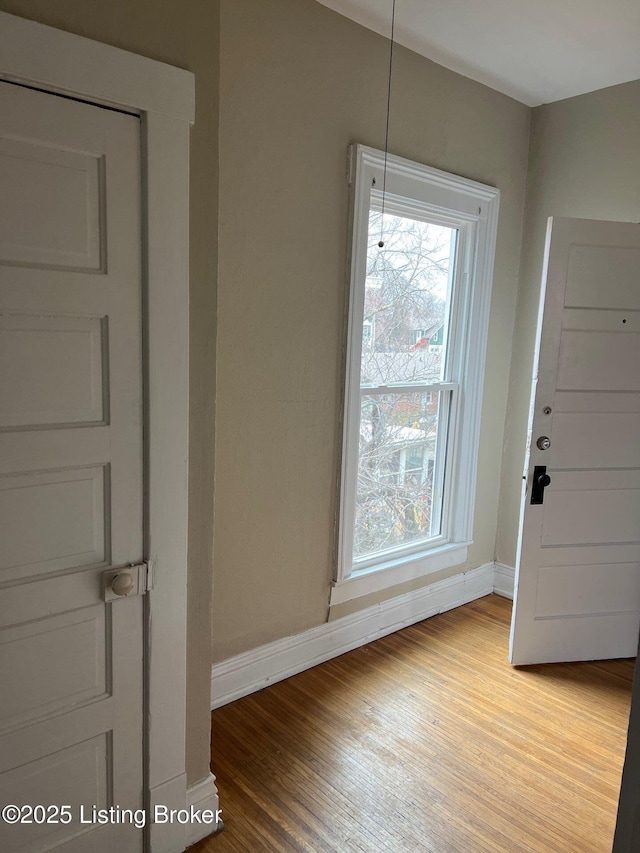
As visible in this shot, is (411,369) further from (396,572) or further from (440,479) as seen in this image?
(396,572)

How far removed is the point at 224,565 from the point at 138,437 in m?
1.02

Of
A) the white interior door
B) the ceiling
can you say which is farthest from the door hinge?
the ceiling

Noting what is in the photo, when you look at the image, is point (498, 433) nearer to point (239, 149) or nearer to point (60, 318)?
point (239, 149)

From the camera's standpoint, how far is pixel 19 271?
134cm

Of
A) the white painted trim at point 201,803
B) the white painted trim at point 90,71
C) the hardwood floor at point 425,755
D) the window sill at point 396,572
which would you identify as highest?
the white painted trim at point 90,71

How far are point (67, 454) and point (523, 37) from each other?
2.48 m

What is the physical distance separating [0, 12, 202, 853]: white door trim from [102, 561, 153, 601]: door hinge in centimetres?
3

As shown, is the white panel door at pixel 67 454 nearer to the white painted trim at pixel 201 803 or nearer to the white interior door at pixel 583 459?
the white painted trim at pixel 201 803

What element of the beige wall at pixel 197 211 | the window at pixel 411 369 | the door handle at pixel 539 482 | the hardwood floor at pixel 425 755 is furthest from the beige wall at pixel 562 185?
the beige wall at pixel 197 211

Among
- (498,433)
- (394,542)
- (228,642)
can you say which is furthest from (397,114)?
(228,642)

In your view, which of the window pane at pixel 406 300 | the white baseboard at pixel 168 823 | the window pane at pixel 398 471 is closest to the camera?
the white baseboard at pixel 168 823

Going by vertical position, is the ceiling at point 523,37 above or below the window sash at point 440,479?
above

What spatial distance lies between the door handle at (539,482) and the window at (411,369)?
1.94ft

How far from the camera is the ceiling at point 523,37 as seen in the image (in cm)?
235
